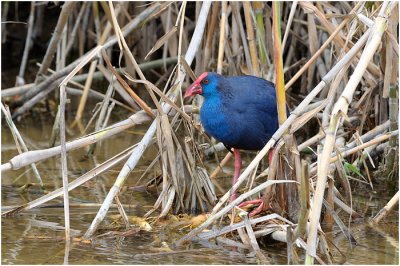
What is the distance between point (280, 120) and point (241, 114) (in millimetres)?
558

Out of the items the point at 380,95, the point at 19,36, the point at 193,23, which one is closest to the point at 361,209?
the point at 380,95

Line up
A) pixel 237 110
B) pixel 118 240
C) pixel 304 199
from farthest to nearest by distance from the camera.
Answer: pixel 237 110, pixel 118 240, pixel 304 199

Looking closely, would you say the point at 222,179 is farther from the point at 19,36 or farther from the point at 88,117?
the point at 19,36

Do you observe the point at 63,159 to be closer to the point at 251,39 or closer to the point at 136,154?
the point at 136,154

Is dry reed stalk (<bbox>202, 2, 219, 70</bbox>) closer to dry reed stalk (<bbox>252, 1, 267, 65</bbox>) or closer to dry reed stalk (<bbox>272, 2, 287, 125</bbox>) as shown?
dry reed stalk (<bbox>252, 1, 267, 65</bbox>)

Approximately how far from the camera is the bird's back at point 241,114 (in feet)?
10.3

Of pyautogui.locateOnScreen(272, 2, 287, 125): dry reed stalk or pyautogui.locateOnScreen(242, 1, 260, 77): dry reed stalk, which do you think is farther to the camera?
pyautogui.locateOnScreen(242, 1, 260, 77): dry reed stalk

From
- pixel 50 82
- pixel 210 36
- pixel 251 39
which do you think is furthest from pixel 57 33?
pixel 251 39

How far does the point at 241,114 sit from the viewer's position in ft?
10.4

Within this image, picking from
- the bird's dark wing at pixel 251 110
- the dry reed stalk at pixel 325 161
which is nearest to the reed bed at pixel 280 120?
the dry reed stalk at pixel 325 161

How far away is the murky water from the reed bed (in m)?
0.06

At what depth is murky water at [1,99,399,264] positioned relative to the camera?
2.68 metres

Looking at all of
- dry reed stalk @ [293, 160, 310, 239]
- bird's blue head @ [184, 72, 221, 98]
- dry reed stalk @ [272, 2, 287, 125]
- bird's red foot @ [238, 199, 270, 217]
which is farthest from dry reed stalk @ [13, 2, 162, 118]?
dry reed stalk @ [293, 160, 310, 239]

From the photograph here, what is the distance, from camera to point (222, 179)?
3742 mm
